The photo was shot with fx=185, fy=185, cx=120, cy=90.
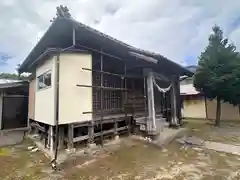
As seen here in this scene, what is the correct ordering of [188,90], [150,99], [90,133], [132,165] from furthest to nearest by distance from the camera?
[188,90], [150,99], [90,133], [132,165]

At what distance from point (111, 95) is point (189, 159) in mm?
3908

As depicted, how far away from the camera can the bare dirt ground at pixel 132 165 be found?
4598 mm

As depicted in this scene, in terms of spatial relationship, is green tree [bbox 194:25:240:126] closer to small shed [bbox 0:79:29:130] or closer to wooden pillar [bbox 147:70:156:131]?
wooden pillar [bbox 147:70:156:131]

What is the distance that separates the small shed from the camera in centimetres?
1134

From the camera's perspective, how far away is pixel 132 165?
5.29 meters

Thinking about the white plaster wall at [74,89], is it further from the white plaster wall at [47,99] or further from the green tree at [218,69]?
the green tree at [218,69]

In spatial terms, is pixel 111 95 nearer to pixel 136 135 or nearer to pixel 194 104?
pixel 136 135

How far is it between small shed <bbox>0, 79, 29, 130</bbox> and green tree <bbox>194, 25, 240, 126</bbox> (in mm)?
11671

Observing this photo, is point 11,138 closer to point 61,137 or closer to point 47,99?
point 47,99

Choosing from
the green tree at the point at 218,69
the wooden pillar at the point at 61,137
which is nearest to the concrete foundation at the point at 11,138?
the wooden pillar at the point at 61,137

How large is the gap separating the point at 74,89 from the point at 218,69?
9915 mm

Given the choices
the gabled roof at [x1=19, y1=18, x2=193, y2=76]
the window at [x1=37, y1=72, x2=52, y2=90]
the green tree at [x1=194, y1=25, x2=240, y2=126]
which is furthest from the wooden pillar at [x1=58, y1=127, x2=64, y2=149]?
the green tree at [x1=194, y1=25, x2=240, y2=126]

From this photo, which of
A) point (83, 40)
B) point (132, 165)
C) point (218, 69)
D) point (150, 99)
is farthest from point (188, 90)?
point (132, 165)

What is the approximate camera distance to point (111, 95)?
8.05 metres
